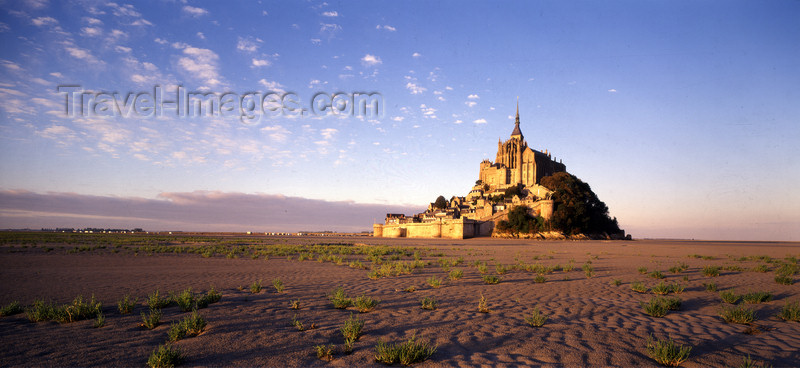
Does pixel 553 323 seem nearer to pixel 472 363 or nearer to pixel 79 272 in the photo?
pixel 472 363

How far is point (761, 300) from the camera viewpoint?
1054cm

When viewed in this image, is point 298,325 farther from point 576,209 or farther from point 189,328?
point 576,209

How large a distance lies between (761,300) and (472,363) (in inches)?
417

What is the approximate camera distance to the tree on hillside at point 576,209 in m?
75.8

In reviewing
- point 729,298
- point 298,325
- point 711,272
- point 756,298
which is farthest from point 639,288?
point 298,325

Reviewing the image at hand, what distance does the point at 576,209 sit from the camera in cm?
7650

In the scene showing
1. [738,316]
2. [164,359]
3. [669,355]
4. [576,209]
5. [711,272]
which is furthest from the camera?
[576,209]

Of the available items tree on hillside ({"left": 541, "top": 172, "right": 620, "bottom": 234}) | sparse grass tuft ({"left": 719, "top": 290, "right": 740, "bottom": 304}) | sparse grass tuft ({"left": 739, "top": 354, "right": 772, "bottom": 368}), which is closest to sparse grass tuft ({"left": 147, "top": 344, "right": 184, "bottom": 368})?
sparse grass tuft ({"left": 739, "top": 354, "right": 772, "bottom": 368})

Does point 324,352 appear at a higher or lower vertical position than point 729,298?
higher

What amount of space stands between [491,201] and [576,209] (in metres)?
36.7

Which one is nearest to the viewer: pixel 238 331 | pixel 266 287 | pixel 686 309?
pixel 238 331

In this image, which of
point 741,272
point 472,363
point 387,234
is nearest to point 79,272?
point 472,363

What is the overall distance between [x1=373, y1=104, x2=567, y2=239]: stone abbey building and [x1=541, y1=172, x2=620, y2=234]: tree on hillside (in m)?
2.38

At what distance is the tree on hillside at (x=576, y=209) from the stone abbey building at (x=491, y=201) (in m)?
2.38
